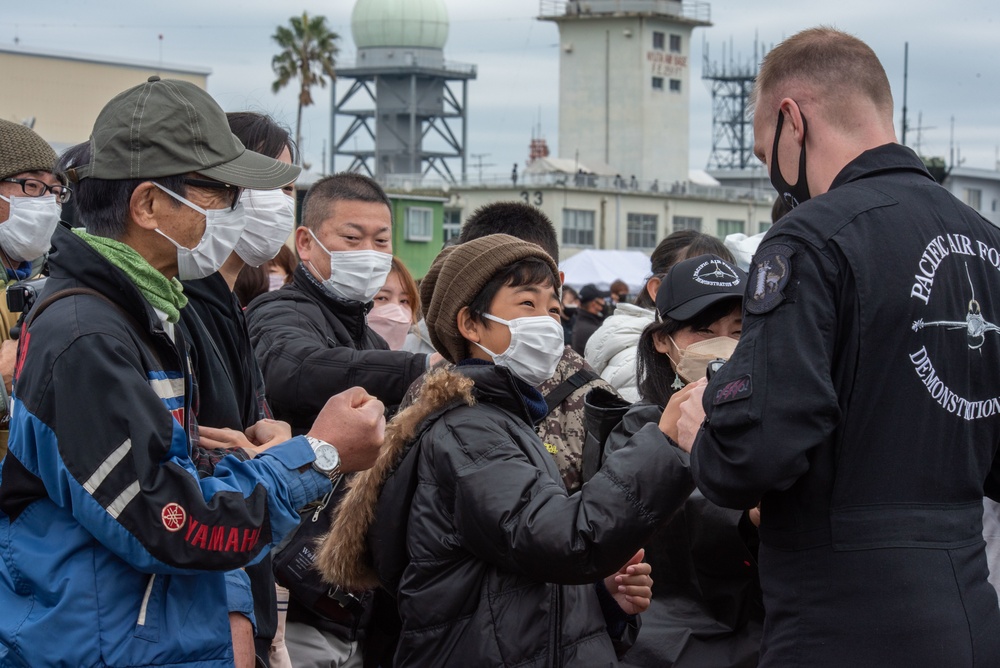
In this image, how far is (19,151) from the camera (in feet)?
18.0

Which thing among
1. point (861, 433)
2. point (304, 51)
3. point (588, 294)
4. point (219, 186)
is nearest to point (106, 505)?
point (219, 186)

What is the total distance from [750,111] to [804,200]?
1.11 ft

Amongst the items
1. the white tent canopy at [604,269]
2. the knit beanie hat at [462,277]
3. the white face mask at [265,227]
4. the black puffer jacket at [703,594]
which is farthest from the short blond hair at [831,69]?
the white tent canopy at [604,269]

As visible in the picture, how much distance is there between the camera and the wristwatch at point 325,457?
121 inches

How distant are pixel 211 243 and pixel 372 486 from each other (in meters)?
0.88

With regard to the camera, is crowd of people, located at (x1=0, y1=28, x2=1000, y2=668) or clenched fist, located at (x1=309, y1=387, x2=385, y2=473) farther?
clenched fist, located at (x1=309, y1=387, x2=385, y2=473)

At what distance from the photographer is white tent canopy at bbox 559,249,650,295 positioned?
30.6 m

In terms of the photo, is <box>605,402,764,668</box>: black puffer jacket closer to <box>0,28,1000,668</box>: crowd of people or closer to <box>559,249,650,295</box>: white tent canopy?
<box>0,28,1000,668</box>: crowd of people

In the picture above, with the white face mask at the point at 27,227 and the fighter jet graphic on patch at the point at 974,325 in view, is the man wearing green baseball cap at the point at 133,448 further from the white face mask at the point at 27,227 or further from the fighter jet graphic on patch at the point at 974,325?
the white face mask at the point at 27,227

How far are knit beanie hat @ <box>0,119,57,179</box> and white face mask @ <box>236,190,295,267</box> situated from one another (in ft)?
4.46

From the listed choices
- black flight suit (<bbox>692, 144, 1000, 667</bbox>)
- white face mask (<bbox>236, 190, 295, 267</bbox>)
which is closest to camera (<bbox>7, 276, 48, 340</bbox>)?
white face mask (<bbox>236, 190, 295, 267</bbox>)

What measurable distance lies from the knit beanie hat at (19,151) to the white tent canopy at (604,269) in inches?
980

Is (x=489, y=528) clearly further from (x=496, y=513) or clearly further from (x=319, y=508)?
(x=319, y=508)

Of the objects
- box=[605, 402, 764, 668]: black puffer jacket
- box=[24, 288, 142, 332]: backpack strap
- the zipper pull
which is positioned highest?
box=[24, 288, 142, 332]: backpack strap
